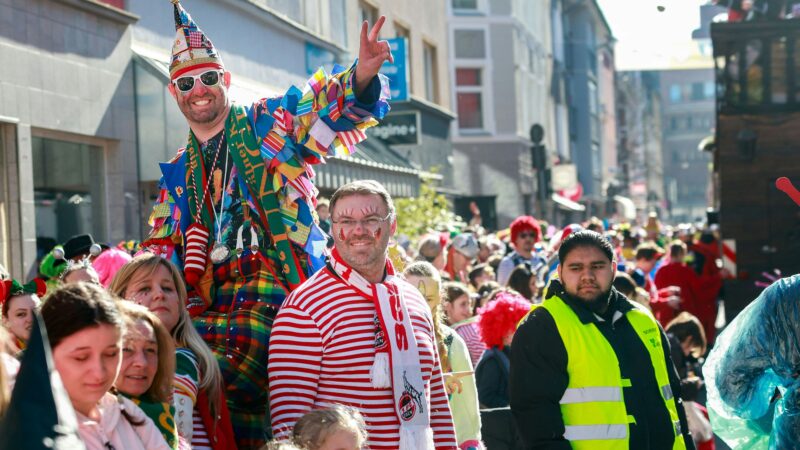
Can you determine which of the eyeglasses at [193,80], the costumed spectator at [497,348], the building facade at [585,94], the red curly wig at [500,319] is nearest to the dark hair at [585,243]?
the eyeglasses at [193,80]

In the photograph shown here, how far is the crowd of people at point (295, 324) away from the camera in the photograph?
3.87m

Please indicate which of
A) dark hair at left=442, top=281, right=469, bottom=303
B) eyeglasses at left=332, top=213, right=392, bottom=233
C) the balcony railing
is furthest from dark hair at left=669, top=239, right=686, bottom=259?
eyeglasses at left=332, top=213, right=392, bottom=233

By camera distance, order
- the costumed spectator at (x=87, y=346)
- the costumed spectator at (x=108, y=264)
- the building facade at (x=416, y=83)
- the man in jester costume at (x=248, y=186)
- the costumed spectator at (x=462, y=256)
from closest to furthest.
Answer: the costumed spectator at (x=87, y=346) < the man in jester costume at (x=248, y=186) < the costumed spectator at (x=108, y=264) < the costumed spectator at (x=462, y=256) < the building facade at (x=416, y=83)

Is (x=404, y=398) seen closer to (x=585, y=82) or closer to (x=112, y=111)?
(x=112, y=111)

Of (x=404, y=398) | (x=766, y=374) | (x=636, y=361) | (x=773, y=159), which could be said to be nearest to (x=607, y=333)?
(x=636, y=361)

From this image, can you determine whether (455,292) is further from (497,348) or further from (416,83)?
(416,83)

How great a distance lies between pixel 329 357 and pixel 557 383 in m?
1.20

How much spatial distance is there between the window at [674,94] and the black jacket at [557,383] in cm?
13025

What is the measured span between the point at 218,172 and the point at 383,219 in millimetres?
817

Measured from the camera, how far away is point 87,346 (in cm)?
321

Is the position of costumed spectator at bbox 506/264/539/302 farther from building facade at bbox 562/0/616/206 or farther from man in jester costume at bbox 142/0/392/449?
building facade at bbox 562/0/616/206

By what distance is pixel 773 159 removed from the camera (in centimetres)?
1495

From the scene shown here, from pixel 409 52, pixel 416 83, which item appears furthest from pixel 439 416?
pixel 416 83

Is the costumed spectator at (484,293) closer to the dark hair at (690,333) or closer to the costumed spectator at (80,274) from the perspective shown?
the dark hair at (690,333)
